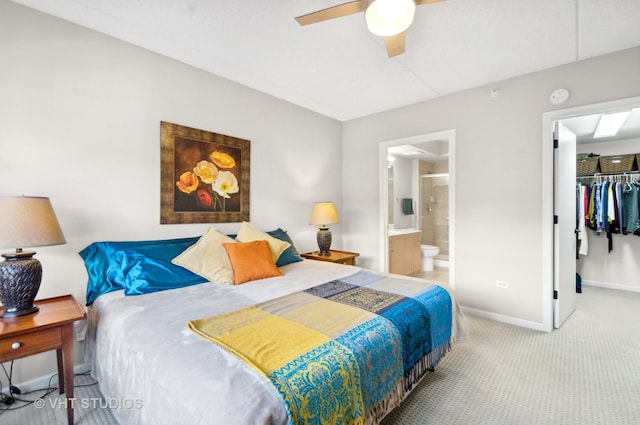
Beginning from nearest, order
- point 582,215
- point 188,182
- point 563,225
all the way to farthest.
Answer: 1. point 188,182
2. point 563,225
3. point 582,215

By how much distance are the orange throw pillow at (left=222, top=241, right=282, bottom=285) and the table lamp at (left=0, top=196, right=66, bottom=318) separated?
3.60 ft

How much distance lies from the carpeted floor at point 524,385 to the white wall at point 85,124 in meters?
1.13

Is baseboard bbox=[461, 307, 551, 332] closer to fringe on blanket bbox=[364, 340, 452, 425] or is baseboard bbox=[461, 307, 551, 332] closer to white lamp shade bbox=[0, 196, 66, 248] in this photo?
fringe on blanket bbox=[364, 340, 452, 425]

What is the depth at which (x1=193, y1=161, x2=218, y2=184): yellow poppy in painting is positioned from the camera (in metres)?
2.82

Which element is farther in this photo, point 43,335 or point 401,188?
point 401,188

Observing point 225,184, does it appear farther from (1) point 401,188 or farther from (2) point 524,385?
(1) point 401,188

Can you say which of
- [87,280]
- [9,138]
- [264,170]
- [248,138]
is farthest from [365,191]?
[9,138]

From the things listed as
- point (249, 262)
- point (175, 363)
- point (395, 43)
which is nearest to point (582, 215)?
point (395, 43)

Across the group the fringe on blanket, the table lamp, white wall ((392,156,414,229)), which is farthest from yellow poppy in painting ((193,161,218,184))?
white wall ((392,156,414,229))

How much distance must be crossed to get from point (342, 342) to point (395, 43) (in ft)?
6.33

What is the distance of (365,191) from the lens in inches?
172

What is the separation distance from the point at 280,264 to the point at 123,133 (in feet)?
5.88

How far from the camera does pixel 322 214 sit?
376cm

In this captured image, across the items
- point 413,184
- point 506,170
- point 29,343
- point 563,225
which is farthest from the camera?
point 413,184
